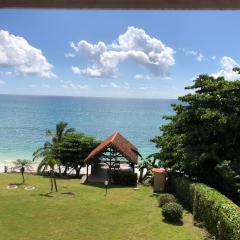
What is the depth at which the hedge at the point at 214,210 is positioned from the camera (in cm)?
1837

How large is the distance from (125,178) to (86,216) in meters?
11.9

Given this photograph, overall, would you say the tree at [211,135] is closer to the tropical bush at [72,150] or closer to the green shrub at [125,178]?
the green shrub at [125,178]

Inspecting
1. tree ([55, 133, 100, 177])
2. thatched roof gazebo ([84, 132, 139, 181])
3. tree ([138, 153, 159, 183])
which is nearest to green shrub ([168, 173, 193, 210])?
thatched roof gazebo ([84, 132, 139, 181])

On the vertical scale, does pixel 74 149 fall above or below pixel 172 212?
above

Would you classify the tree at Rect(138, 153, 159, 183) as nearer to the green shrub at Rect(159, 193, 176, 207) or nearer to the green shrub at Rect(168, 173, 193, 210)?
the green shrub at Rect(168, 173, 193, 210)

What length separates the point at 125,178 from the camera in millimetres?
37594

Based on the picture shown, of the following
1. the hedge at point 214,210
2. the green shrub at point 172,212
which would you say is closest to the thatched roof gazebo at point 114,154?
the hedge at point 214,210

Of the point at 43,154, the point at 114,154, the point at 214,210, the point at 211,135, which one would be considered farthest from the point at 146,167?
the point at 214,210

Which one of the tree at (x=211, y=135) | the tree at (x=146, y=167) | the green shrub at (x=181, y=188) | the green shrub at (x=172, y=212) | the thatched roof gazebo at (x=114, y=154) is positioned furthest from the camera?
the tree at (x=146, y=167)

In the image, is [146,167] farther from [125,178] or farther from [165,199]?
[165,199]

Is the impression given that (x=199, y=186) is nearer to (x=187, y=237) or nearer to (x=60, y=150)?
(x=187, y=237)

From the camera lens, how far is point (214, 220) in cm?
2084

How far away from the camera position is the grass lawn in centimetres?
2228

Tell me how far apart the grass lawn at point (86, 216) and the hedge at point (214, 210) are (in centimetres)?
93
